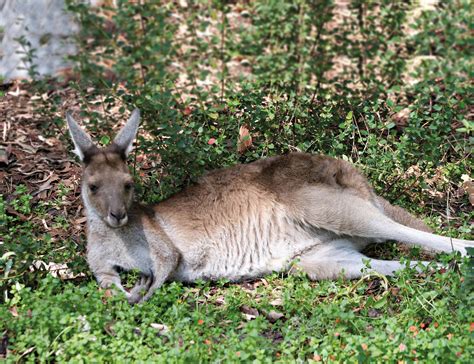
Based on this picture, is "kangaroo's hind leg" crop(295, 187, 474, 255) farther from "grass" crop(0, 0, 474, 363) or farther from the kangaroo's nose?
the kangaroo's nose

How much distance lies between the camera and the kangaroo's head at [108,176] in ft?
16.3

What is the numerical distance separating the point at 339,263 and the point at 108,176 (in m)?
1.70

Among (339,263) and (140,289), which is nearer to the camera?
(140,289)

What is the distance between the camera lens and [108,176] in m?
5.08

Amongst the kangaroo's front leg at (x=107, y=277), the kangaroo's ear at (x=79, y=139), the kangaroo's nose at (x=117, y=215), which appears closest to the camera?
the kangaroo's nose at (x=117, y=215)

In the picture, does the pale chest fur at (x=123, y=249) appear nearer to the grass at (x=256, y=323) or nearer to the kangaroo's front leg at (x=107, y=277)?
the kangaroo's front leg at (x=107, y=277)

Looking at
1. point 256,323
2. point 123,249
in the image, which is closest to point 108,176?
point 123,249

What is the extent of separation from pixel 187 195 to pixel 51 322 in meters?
1.60

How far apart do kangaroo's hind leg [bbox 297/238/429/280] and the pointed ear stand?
1460 mm

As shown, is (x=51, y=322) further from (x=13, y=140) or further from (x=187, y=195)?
(x=13, y=140)

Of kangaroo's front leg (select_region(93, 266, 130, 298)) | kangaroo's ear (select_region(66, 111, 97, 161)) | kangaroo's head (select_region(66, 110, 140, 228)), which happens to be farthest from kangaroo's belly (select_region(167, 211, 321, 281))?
kangaroo's ear (select_region(66, 111, 97, 161))

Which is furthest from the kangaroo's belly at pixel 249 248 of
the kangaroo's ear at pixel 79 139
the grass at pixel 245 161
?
the kangaroo's ear at pixel 79 139

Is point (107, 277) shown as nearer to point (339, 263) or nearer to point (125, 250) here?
point (125, 250)

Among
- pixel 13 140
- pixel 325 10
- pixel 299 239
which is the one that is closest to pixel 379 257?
pixel 299 239
